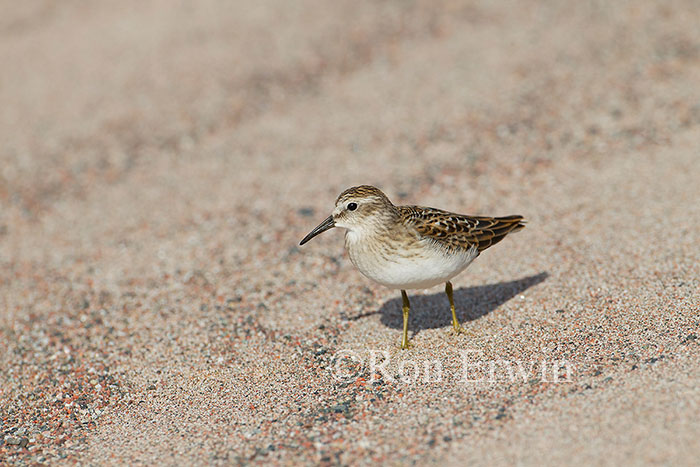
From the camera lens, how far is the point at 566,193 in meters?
8.95

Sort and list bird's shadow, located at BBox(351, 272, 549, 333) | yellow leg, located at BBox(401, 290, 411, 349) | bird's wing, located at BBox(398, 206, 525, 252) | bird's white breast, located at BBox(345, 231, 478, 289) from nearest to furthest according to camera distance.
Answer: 1. bird's white breast, located at BBox(345, 231, 478, 289)
2. bird's wing, located at BBox(398, 206, 525, 252)
3. yellow leg, located at BBox(401, 290, 411, 349)
4. bird's shadow, located at BBox(351, 272, 549, 333)

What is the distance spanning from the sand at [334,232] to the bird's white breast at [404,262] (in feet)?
2.68

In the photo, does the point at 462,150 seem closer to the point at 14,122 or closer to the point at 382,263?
the point at 382,263

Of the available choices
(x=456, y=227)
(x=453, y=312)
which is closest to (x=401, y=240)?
(x=456, y=227)

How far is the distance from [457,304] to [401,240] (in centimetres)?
157

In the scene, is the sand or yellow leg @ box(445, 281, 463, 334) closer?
the sand

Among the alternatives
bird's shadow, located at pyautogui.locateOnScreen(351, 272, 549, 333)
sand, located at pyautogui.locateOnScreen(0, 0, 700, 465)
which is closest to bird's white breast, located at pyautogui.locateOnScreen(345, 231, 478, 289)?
sand, located at pyautogui.locateOnScreen(0, 0, 700, 465)

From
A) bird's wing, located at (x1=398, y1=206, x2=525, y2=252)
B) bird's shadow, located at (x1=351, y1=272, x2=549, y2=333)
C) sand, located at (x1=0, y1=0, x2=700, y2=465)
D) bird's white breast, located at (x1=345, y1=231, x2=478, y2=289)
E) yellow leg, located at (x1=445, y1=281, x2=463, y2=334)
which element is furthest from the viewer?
bird's shadow, located at (x1=351, y1=272, x2=549, y2=333)

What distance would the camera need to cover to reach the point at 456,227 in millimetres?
6297

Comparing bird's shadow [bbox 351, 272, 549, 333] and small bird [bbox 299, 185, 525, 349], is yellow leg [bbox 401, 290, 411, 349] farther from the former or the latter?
bird's shadow [bbox 351, 272, 549, 333]

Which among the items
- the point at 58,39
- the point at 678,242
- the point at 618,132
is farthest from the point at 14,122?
the point at 678,242

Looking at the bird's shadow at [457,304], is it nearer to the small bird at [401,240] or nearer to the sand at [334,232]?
the sand at [334,232]

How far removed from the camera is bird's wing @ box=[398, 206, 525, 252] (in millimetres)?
6109

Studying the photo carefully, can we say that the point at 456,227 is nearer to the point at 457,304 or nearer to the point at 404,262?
the point at 404,262
